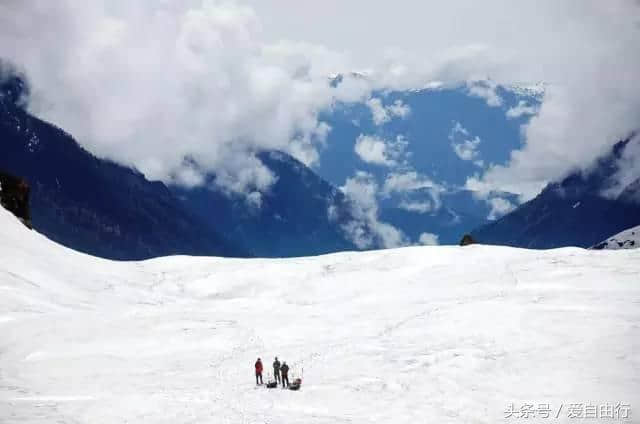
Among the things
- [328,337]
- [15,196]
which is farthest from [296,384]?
[15,196]

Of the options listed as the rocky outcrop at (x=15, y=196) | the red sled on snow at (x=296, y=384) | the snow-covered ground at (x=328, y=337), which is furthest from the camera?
the rocky outcrop at (x=15, y=196)

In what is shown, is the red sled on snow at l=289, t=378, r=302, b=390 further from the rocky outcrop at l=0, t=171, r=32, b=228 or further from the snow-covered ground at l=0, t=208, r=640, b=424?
the rocky outcrop at l=0, t=171, r=32, b=228

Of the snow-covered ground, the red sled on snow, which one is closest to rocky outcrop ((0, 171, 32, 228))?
the snow-covered ground

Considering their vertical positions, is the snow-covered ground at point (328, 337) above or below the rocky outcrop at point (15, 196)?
below

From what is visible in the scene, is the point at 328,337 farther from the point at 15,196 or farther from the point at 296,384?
the point at 15,196

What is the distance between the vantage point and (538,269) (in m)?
67.8

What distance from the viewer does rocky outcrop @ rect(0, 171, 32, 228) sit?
95.4 m

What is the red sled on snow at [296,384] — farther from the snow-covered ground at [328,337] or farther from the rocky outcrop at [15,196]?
the rocky outcrop at [15,196]

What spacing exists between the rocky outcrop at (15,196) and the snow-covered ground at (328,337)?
44.0 ft

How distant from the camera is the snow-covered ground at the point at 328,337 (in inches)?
1246

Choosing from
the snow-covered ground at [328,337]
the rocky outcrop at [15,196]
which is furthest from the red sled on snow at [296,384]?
the rocky outcrop at [15,196]

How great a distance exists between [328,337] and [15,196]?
2763 inches

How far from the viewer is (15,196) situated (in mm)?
97625

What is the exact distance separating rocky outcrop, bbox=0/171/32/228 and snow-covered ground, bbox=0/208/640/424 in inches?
528
